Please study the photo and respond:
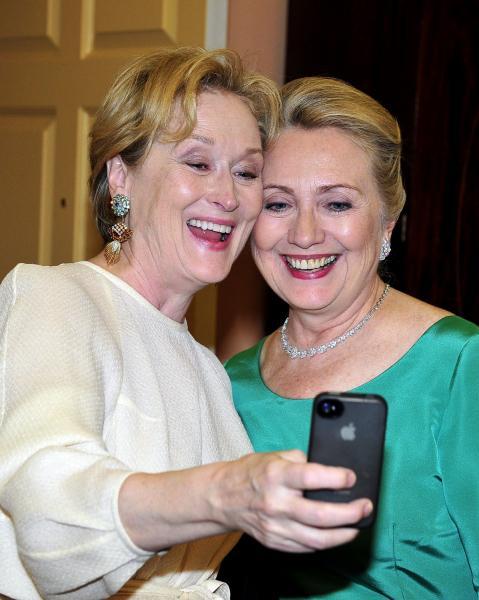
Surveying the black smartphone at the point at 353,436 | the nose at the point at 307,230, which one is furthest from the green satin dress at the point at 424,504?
the black smartphone at the point at 353,436

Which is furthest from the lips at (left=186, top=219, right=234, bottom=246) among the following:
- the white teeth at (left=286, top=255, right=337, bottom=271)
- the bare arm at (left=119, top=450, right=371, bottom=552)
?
the bare arm at (left=119, top=450, right=371, bottom=552)

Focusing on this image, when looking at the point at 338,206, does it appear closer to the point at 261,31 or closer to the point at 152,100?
the point at 152,100

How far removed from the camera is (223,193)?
1672mm

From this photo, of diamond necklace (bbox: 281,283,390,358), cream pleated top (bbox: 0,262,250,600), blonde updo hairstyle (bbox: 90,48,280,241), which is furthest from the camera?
diamond necklace (bbox: 281,283,390,358)

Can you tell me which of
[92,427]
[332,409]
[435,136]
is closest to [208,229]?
[92,427]

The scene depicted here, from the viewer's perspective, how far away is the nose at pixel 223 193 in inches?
65.4

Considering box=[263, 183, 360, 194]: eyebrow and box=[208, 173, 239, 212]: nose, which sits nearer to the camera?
box=[208, 173, 239, 212]: nose

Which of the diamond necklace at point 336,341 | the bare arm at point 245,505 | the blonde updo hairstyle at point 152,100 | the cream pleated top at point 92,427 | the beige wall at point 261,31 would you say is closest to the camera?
the bare arm at point 245,505

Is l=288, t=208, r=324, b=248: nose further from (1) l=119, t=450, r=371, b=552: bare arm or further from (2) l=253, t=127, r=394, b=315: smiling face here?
(1) l=119, t=450, r=371, b=552: bare arm

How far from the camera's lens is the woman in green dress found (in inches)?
67.1

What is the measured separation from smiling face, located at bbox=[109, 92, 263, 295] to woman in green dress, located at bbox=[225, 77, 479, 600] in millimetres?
199

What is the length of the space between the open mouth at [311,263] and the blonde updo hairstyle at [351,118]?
0.16 m

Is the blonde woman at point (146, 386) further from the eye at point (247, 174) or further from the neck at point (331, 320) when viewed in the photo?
the neck at point (331, 320)

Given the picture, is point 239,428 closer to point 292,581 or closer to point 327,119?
point 292,581
